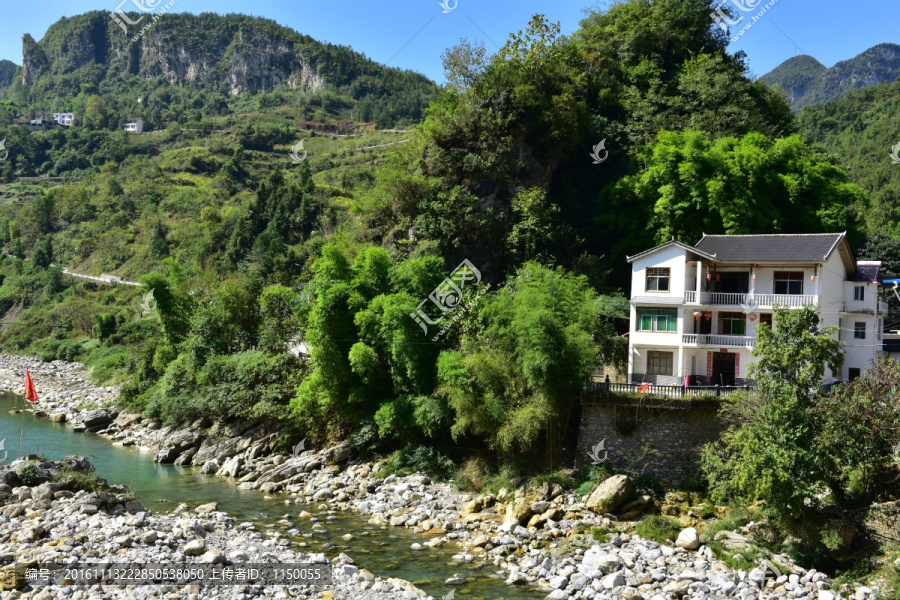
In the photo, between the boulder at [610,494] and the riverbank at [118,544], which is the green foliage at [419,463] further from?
the riverbank at [118,544]

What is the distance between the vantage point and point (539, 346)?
20297 mm

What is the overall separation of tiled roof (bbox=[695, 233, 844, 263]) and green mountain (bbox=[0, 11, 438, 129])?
95703mm

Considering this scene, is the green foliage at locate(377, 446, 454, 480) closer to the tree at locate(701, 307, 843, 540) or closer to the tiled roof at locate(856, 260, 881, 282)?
the tree at locate(701, 307, 843, 540)

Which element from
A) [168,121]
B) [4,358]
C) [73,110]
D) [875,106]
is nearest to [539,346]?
[4,358]

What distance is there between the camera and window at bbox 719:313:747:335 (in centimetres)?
2256

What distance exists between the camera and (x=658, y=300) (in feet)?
74.5

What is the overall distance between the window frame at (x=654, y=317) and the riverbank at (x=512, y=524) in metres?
5.92

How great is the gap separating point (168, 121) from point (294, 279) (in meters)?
81.3

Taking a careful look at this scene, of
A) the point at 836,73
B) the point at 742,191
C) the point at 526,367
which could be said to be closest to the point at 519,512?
the point at 526,367

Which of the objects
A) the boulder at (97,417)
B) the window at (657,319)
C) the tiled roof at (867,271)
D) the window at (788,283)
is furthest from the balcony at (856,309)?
the boulder at (97,417)

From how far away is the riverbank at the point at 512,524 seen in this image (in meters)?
14.9

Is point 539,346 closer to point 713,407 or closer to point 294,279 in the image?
point 713,407

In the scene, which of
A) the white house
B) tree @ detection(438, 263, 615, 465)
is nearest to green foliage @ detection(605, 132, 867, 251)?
the white house

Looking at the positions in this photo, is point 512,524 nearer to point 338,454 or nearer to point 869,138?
point 338,454
